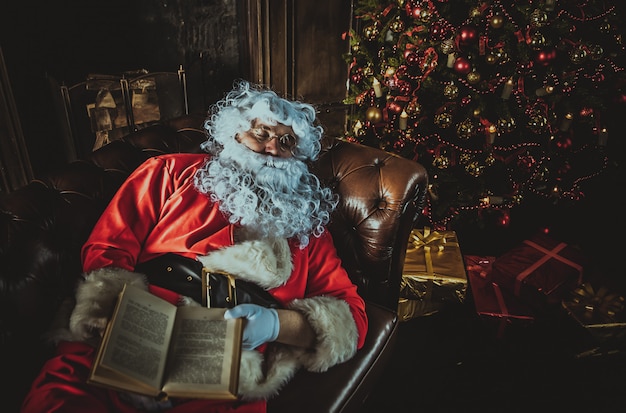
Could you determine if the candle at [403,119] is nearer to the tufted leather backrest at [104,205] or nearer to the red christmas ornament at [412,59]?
the red christmas ornament at [412,59]

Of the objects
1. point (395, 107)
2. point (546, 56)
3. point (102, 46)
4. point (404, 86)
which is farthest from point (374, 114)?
point (102, 46)

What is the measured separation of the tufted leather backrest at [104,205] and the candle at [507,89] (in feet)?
4.30

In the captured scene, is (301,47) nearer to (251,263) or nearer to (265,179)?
(265,179)

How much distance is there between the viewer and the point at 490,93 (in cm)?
296

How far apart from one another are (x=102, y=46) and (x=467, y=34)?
2.65m

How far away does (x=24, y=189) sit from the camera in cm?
156

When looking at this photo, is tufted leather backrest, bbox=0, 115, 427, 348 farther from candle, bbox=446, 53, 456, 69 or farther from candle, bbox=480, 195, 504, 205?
candle, bbox=480, 195, 504, 205

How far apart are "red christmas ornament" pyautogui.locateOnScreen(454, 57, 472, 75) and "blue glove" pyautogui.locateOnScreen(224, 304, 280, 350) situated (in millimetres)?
2087

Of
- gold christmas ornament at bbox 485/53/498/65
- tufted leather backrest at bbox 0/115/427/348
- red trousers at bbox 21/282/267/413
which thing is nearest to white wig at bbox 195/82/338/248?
tufted leather backrest at bbox 0/115/427/348

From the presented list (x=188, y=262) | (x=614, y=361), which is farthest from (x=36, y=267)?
(x=614, y=361)

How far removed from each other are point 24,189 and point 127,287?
695 millimetres

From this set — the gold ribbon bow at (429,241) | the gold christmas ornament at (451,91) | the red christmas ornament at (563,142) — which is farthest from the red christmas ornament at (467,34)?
the gold ribbon bow at (429,241)

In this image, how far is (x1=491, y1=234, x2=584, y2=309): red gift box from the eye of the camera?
248 centimetres

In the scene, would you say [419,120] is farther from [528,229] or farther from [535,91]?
[528,229]
